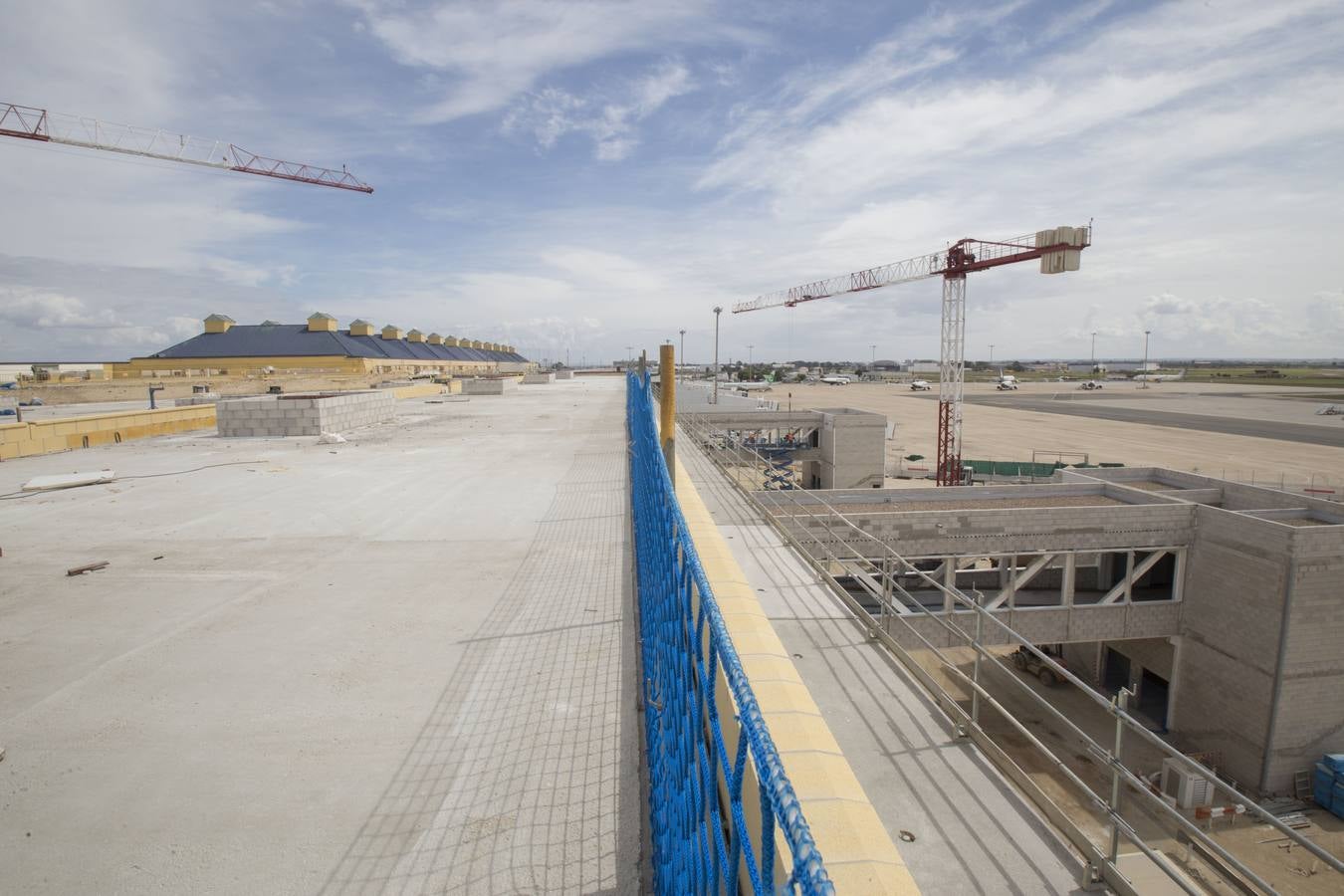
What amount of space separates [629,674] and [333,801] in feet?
6.47

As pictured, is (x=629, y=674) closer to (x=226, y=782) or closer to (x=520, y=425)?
(x=226, y=782)

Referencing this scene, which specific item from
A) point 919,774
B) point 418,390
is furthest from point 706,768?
point 418,390

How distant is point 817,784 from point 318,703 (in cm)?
359

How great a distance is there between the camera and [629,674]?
15.4 feet

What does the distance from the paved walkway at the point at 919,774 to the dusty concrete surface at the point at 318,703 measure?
1266 millimetres

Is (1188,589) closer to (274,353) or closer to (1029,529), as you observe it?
(1029,529)

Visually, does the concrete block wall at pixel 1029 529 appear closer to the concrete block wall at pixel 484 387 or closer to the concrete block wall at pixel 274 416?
the concrete block wall at pixel 274 416

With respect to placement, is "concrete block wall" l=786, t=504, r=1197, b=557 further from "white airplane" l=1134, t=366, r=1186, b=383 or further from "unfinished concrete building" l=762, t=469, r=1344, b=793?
"white airplane" l=1134, t=366, r=1186, b=383

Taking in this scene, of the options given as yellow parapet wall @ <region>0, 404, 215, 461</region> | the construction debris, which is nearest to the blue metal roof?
yellow parapet wall @ <region>0, 404, 215, 461</region>

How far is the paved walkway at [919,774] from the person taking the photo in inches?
111

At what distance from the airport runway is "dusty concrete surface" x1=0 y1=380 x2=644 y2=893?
168ft

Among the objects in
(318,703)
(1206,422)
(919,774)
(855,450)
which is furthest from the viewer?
(1206,422)

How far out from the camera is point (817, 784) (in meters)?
2.27

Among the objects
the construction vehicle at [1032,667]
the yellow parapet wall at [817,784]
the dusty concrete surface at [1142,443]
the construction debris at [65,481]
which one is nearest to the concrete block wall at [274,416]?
the construction debris at [65,481]
